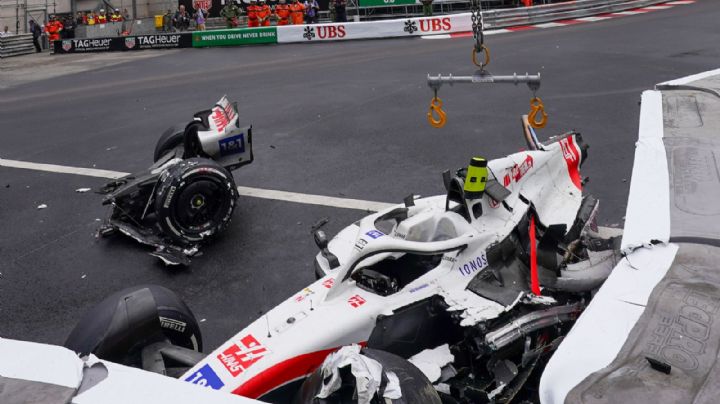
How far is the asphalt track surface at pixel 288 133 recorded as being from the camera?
8680mm

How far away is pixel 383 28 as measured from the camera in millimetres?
26609

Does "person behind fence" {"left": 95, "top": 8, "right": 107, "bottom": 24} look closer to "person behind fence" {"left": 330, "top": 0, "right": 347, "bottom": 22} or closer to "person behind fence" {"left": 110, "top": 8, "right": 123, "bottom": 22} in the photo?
"person behind fence" {"left": 110, "top": 8, "right": 123, "bottom": 22}

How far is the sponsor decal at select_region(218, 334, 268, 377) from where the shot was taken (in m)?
5.25

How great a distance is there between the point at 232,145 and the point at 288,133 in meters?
4.06

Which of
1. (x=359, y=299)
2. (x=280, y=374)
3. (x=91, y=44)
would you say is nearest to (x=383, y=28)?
(x=91, y=44)

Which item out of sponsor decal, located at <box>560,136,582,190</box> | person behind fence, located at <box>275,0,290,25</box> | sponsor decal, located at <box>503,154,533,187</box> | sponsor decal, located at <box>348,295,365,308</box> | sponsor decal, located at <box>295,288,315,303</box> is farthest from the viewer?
person behind fence, located at <box>275,0,290,25</box>

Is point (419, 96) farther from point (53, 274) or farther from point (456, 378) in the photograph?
point (456, 378)

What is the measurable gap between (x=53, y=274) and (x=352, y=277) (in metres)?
4.94

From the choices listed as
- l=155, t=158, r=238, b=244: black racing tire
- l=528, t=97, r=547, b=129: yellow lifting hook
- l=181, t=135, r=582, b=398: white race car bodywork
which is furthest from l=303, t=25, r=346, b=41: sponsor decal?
l=181, t=135, r=582, b=398: white race car bodywork

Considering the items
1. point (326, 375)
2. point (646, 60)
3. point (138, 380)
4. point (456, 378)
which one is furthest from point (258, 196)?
point (646, 60)

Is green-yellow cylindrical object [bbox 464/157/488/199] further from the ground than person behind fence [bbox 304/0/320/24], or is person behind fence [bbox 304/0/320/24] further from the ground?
person behind fence [bbox 304/0/320/24]

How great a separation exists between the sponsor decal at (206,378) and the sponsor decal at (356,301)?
1.18 metres

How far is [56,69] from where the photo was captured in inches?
1081

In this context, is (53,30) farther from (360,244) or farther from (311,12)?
(360,244)
